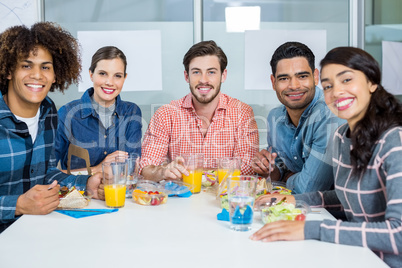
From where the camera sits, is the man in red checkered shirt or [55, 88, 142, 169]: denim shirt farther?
[55, 88, 142, 169]: denim shirt

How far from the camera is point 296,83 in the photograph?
7.61ft

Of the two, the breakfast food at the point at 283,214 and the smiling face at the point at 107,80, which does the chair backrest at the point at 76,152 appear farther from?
the breakfast food at the point at 283,214

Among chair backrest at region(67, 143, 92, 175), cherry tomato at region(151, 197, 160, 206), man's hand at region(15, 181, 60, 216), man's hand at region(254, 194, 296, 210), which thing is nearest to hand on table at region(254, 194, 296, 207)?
man's hand at region(254, 194, 296, 210)

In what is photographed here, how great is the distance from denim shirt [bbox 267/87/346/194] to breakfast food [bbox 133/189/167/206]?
66 cm

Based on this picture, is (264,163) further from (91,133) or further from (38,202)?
(91,133)

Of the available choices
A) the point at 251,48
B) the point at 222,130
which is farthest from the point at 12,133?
the point at 251,48

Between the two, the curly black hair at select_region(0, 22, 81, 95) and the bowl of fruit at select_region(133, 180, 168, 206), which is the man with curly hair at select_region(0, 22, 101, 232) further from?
the bowl of fruit at select_region(133, 180, 168, 206)

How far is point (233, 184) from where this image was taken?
1.36 m

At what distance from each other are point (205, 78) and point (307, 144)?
754 mm

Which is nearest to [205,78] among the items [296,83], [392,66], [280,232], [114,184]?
[296,83]

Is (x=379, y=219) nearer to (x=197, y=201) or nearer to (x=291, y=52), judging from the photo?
(x=197, y=201)

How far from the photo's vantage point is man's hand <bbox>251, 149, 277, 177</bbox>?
2049 mm

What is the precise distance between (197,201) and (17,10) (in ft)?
7.68

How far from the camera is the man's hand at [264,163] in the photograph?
6.72 ft
